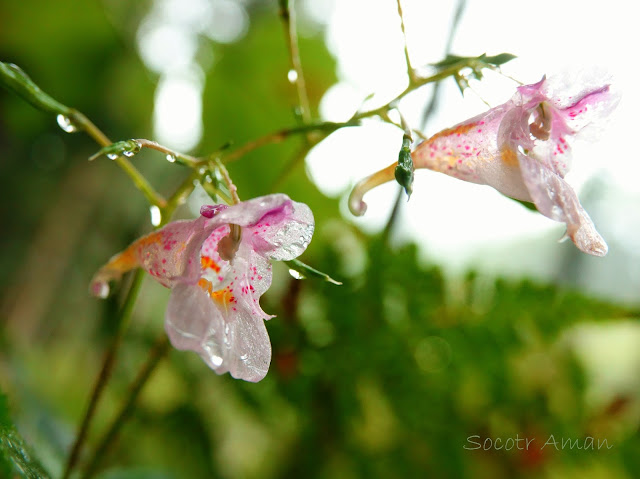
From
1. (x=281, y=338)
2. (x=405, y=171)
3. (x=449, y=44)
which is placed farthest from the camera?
(x=281, y=338)

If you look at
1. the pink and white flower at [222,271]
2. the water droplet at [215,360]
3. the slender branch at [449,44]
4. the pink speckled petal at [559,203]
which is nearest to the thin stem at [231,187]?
the pink and white flower at [222,271]

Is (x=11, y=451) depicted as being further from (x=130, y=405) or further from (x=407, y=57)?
(x=407, y=57)

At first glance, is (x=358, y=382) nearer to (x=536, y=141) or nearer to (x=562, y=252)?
(x=536, y=141)

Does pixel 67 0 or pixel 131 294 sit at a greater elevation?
pixel 67 0

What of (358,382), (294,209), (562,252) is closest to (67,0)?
(358,382)

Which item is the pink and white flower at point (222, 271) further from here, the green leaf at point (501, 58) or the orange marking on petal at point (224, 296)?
the green leaf at point (501, 58)

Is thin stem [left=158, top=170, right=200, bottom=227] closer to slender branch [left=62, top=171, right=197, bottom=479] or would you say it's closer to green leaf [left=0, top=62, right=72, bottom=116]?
slender branch [left=62, top=171, right=197, bottom=479]

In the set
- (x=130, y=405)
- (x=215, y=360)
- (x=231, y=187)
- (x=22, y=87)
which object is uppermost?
(x=22, y=87)

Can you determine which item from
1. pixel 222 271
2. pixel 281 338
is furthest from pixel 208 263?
pixel 281 338
